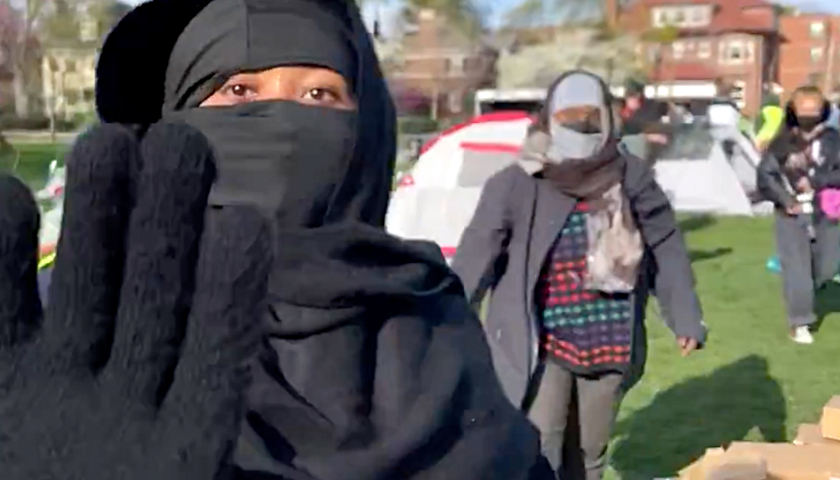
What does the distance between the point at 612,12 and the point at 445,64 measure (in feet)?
38.3

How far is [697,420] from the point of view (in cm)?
766

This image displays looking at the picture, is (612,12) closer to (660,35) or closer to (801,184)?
(660,35)

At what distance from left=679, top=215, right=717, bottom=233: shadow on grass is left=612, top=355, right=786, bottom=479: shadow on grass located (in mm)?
9131

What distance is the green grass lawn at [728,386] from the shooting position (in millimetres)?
7148

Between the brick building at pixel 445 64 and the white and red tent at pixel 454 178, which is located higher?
the brick building at pixel 445 64

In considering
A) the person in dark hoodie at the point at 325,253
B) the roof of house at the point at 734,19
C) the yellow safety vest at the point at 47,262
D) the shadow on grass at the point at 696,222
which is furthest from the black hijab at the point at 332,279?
the roof of house at the point at 734,19

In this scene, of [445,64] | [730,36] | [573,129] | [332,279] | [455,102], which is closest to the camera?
[332,279]

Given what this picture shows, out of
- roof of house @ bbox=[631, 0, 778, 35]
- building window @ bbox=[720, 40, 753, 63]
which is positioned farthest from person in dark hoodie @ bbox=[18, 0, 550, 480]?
building window @ bbox=[720, 40, 753, 63]

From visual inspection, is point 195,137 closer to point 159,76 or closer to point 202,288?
Answer: point 202,288

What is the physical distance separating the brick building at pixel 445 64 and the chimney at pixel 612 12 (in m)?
5.62

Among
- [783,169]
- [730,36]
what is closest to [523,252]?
[783,169]

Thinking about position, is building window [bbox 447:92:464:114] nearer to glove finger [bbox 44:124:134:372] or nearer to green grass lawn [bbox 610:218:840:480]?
green grass lawn [bbox 610:218:840:480]

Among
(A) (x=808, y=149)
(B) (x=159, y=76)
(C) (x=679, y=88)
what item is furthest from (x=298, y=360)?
(C) (x=679, y=88)

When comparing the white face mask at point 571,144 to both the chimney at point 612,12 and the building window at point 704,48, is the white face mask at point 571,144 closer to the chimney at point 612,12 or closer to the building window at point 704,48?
the chimney at point 612,12
